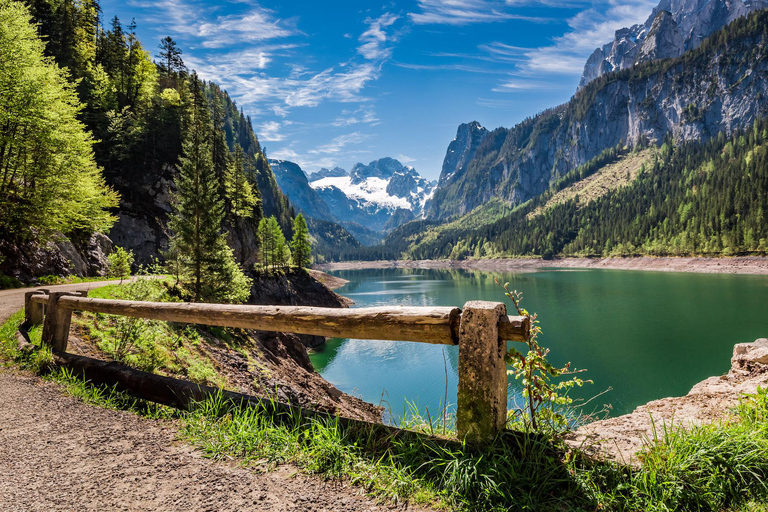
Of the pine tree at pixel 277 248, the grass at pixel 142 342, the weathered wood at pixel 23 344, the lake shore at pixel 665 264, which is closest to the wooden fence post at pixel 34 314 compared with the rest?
the weathered wood at pixel 23 344

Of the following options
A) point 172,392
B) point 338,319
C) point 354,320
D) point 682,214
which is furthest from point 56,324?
point 682,214

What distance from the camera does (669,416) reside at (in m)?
5.28

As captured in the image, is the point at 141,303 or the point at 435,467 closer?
the point at 435,467

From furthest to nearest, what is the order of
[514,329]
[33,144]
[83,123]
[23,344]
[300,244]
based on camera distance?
1. [300,244]
2. [83,123]
3. [33,144]
4. [23,344]
5. [514,329]

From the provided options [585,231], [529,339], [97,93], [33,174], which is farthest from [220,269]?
[585,231]

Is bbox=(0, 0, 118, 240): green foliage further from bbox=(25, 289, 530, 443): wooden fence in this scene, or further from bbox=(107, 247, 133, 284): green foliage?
bbox=(25, 289, 530, 443): wooden fence

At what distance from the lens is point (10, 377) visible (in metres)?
5.80

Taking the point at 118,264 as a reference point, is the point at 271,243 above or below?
above

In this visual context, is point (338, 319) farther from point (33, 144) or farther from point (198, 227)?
point (33, 144)

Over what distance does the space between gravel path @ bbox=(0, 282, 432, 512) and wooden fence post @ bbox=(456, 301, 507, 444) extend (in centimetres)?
99

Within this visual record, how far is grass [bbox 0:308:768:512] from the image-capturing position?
2721mm

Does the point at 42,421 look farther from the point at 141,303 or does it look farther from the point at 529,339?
the point at 529,339

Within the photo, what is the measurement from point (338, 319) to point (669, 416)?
5.23 m

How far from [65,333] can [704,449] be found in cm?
938
